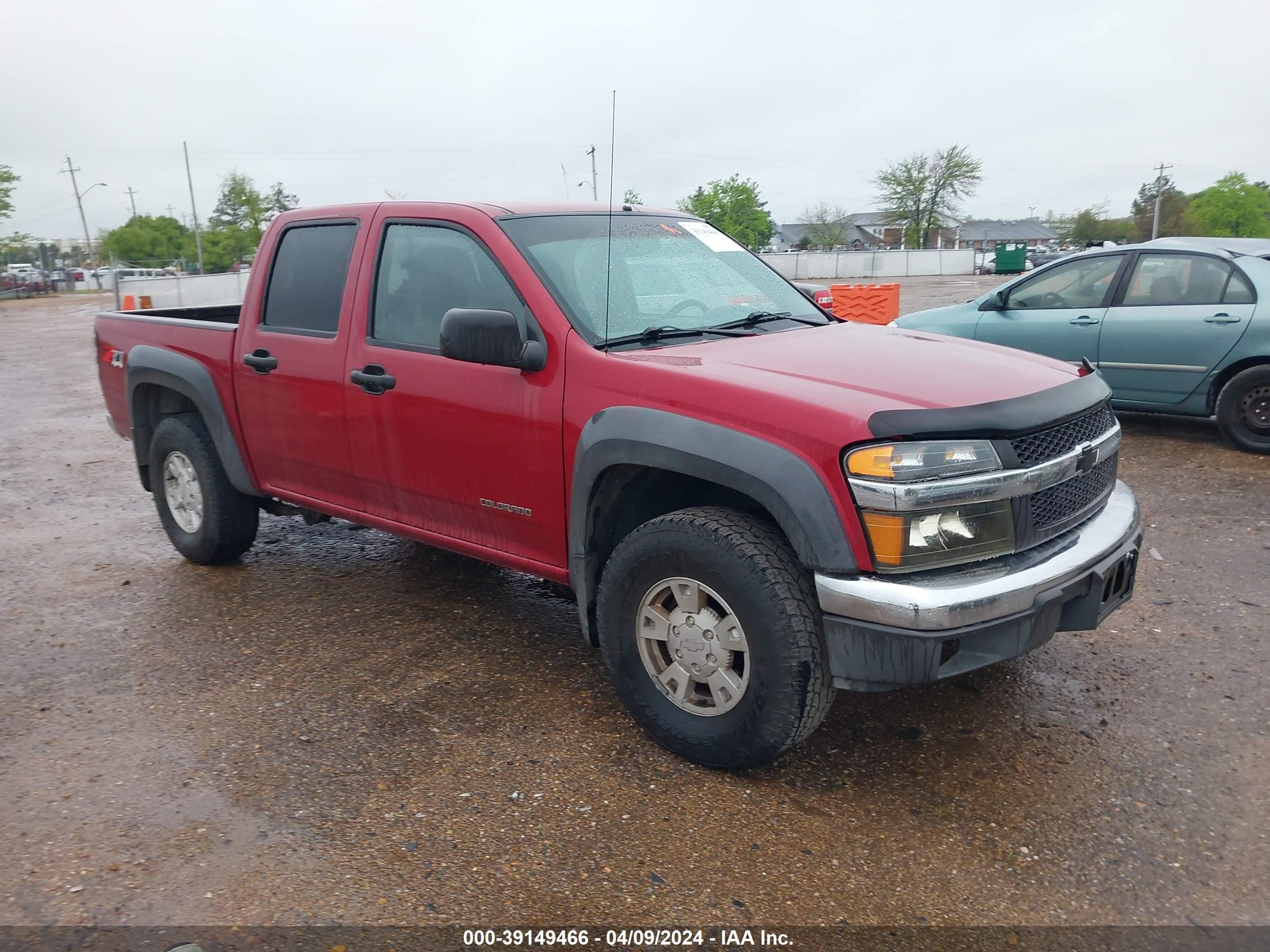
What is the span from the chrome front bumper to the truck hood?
483mm

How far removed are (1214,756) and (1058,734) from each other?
48 cm

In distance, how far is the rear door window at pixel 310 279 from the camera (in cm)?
438

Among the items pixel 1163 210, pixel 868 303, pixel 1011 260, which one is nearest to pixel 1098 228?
pixel 1163 210

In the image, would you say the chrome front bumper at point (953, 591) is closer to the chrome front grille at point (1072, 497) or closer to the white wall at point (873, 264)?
the chrome front grille at point (1072, 497)

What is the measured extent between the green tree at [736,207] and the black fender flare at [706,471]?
70.5 meters

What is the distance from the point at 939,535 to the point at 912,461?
23 centimetres

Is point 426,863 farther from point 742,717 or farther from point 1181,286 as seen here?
point 1181,286

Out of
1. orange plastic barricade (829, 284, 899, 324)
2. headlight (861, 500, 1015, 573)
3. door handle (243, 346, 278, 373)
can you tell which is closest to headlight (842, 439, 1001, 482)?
headlight (861, 500, 1015, 573)

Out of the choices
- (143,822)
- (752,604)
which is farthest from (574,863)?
(143,822)

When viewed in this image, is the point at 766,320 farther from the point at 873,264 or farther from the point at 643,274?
the point at 873,264

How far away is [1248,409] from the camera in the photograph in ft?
23.6

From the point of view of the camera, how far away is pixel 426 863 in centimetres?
281

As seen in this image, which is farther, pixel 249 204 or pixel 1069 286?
pixel 249 204

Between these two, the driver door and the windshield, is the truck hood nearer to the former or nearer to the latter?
the windshield
